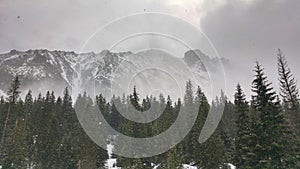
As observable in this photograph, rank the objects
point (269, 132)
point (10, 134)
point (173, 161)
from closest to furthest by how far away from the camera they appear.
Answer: point (269, 132), point (173, 161), point (10, 134)

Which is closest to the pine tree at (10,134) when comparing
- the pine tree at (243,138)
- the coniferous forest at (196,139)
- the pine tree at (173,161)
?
the coniferous forest at (196,139)

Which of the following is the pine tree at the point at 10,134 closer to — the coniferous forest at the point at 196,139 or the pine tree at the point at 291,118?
the coniferous forest at the point at 196,139

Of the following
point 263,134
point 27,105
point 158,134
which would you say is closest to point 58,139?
point 158,134

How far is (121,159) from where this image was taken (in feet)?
151

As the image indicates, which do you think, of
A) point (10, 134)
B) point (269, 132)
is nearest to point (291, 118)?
point (269, 132)

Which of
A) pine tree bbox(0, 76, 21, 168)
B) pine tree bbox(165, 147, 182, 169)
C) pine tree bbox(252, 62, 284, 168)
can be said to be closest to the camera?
pine tree bbox(252, 62, 284, 168)

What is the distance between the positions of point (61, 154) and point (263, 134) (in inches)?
1505

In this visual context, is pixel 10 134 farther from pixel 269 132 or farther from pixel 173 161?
pixel 269 132

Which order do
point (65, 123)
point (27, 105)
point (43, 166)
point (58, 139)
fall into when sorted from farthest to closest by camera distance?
point (27, 105) < point (65, 123) < point (58, 139) < point (43, 166)

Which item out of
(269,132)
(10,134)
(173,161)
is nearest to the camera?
(269,132)

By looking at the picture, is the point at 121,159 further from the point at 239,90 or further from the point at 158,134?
the point at 239,90

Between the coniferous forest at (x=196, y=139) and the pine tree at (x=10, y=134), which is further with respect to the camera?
the pine tree at (x=10, y=134)

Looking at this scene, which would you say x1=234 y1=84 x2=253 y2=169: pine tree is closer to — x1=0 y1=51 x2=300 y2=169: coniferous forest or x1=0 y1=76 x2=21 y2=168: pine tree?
x1=0 y1=51 x2=300 y2=169: coniferous forest

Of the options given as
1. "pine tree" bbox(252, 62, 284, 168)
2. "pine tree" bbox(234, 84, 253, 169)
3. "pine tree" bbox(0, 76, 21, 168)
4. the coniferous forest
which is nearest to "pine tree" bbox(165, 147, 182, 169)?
the coniferous forest
